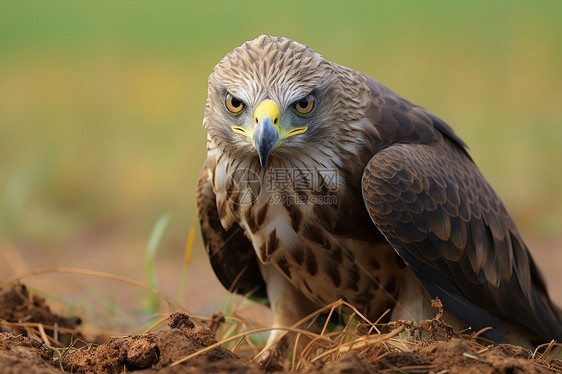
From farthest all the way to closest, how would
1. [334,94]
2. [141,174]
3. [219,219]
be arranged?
[141,174]
[219,219]
[334,94]

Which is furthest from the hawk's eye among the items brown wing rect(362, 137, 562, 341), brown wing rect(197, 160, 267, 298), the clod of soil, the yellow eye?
the clod of soil

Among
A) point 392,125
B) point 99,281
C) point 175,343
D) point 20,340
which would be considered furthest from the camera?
point 99,281

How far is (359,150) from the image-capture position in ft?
11.4

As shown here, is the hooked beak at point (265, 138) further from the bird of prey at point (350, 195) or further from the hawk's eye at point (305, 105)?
the hawk's eye at point (305, 105)

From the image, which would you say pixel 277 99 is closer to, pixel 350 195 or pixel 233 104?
pixel 233 104

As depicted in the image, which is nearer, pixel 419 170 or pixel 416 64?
pixel 419 170

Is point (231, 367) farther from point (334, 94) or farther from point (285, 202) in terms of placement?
point (334, 94)

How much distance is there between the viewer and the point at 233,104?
3.29 m

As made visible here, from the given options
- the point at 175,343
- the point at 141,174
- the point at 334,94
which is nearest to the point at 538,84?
the point at 141,174

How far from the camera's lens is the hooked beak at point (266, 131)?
295 cm

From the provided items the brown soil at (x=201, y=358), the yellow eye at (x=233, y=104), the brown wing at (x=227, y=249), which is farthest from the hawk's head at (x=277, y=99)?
the brown soil at (x=201, y=358)

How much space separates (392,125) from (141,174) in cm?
617

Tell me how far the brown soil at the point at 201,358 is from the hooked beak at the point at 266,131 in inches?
32.3

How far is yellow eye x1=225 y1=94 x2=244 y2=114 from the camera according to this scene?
3.25 meters
